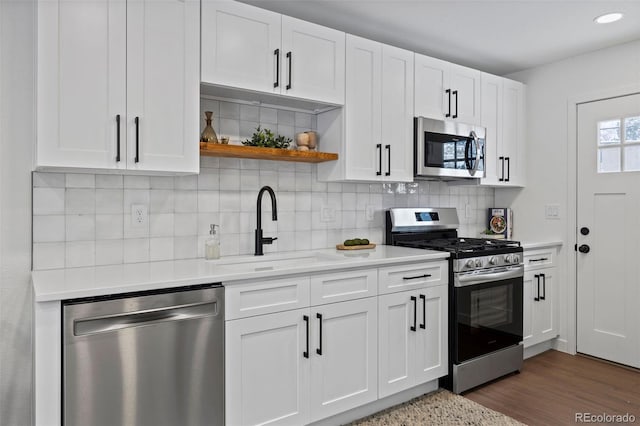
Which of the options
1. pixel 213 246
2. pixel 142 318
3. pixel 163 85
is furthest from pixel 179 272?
pixel 163 85

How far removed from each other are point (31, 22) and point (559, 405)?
3.66 m

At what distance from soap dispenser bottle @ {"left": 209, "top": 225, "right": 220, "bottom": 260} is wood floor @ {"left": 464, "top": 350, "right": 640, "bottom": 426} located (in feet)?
6.16

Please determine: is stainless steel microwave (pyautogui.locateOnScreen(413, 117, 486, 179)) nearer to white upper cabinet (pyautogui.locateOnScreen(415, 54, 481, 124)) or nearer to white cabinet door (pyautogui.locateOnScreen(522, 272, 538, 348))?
white upper cabinet (pyautogui.locateOnScreen(415, 54, 481, 124))

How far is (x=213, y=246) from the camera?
2.48 m

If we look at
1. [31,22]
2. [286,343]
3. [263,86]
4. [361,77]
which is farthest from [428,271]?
[31,22]

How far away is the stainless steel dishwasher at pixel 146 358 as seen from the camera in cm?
161

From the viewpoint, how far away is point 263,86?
7.87 feet

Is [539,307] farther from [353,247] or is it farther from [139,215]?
[139,215]

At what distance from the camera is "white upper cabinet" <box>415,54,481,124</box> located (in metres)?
3.14

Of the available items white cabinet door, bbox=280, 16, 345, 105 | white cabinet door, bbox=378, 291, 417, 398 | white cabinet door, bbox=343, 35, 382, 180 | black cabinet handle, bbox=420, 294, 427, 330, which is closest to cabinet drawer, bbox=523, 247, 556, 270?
black cabinet handle, bbox=420, 294, 427, 330

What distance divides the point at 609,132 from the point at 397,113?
Answer: 180 centimetres

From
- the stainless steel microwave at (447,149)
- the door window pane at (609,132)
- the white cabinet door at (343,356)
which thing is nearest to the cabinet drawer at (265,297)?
the white cabinet door at (343,356)

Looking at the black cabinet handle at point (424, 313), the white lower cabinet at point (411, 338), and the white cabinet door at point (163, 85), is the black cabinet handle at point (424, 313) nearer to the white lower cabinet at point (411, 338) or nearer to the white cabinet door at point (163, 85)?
the white lower cabinet at point (411, 338)

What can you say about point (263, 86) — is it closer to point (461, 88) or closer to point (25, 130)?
point (25, 130)
